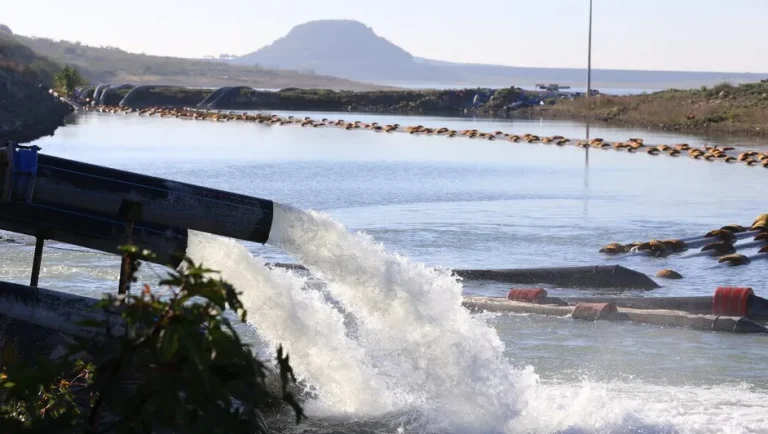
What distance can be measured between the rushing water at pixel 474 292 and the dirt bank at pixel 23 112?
325 inches

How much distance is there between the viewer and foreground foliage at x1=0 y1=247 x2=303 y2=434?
3.05 m

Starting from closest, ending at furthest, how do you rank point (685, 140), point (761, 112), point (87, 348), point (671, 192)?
point (87, 348) < point (671, 192) < point (685, 140) < point (761, 112)

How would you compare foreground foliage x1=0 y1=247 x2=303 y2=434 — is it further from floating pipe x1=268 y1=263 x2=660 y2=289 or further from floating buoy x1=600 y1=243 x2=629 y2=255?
floating buoy x1=600 y1=243 x2=629 y2=255

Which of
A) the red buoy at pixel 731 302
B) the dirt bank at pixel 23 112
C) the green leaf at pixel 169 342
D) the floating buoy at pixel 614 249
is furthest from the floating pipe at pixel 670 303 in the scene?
the dirt bank at pixel 23 112

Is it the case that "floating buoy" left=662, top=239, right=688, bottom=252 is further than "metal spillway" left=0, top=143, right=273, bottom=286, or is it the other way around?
"floating buoy" left=662, top=239, right=688, bottom=252

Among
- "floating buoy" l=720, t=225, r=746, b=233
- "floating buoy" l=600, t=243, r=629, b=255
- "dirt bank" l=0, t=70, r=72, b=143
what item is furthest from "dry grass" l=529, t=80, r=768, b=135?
"floating buoy" l=600, t=243, r=629, b=255

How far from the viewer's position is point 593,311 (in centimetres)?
1387

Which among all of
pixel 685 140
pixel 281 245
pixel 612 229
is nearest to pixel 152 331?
pixel 281 245

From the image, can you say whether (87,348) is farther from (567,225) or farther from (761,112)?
(761,112)

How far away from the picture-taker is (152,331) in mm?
3137

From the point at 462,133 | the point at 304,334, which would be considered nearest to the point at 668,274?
the point at 304,334

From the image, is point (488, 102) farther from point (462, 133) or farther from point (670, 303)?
point (670, 303)

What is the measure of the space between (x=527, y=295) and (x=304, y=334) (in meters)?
5.39

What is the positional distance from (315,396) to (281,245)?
1491mm
